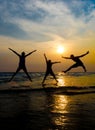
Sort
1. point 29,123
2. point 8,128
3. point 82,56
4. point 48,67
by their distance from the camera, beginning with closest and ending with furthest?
1. point 8,128
2. point 29,123
3. point 82,56
4. point 48,67

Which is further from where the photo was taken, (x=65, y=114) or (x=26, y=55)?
A: (x=26, y=55)

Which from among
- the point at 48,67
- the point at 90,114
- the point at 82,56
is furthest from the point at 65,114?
the point at 48,67

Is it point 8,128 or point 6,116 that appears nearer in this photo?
point 8,128

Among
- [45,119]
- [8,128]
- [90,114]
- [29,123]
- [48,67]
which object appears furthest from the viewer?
[48,67]

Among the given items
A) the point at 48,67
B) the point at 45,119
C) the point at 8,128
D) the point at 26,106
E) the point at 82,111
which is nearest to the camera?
the point at 8,128

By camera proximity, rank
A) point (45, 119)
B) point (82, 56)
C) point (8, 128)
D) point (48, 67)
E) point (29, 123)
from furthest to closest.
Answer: point (48, 67) → point (82, 56) → point (45, 119) → point (29, 123) → point (8, 128)

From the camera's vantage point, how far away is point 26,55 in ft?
75.5

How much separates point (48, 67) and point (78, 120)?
16.9 m

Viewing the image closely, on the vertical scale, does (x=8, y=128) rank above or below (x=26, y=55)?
below

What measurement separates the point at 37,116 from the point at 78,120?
5.73 ft

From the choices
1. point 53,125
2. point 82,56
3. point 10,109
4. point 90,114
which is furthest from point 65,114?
point 82,56

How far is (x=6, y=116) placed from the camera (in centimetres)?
1060

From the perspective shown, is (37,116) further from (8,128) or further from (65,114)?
(8,128)

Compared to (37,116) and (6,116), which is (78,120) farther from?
(6,116)
